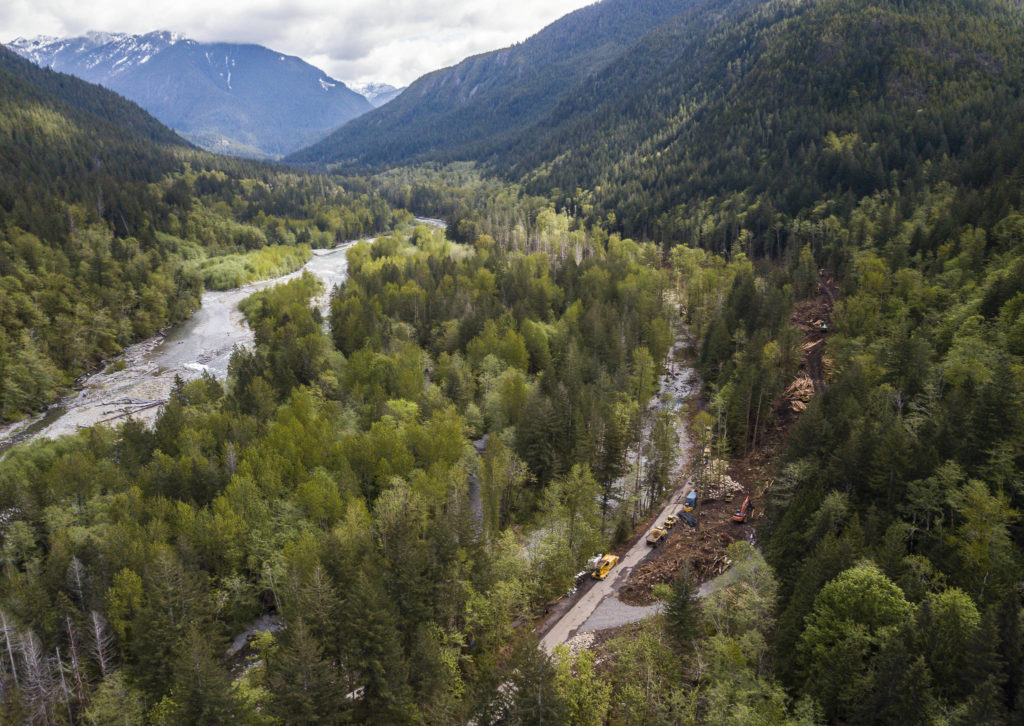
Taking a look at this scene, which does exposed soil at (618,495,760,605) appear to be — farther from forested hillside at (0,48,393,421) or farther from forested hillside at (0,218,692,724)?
forested hillside at (0,48,393,421)

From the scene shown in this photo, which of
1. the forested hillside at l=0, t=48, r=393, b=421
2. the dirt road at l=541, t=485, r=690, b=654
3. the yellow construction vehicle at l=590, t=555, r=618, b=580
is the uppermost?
the forested hillside at l=0, t=48, r=393, b=421

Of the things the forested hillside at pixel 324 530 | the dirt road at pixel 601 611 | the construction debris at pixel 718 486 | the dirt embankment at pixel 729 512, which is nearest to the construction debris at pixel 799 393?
the dirt embankment at pixel 729 512

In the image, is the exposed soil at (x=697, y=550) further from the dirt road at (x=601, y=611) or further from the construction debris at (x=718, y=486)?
the construction debris at (x=718, y=486)

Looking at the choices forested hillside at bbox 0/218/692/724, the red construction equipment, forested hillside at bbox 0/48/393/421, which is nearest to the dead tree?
forested hillside at bbox 0/218/692/724

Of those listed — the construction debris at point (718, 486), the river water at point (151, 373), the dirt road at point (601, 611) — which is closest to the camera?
the dirt road at point (601, 611)

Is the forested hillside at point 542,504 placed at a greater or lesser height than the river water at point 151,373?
lesser

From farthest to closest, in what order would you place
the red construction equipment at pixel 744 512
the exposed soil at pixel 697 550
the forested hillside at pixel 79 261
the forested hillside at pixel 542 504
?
the forested hillside at pixel 79 261 < the red construction equipment at pixel 744 512 < the exposed soil at pixel 697 550 < the forested hillside at pixel 542 504

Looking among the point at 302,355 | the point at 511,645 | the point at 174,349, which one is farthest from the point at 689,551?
the point at 174,349
